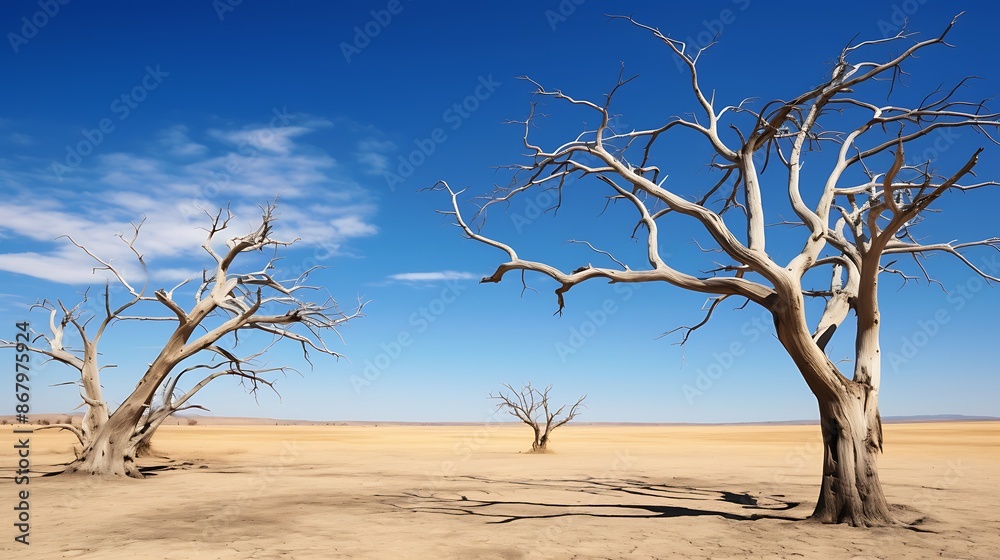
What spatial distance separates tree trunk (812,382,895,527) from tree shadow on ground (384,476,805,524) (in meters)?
0.82

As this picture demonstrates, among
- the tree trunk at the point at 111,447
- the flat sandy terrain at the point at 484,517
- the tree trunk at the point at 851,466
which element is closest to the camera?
the flat sandy terrain at the point at 484,517

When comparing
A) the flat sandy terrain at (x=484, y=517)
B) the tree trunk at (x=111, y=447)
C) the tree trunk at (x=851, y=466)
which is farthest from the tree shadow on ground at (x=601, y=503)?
the tree trunk at (x=111, y=447)

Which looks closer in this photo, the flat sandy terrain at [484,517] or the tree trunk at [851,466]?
the flat sandy terrain at [484,517]

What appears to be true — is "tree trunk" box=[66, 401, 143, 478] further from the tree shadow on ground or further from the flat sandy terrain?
the tree shadow on ground

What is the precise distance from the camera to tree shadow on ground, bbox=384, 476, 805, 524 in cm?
1095

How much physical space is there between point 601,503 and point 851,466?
187 inches

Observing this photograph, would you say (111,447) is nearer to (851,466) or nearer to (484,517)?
(484,517)

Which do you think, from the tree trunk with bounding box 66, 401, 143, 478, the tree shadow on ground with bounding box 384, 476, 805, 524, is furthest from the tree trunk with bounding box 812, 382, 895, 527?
the tree trunk with bounding box 66, 401, 143, 478

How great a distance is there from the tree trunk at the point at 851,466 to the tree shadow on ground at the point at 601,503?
0.82 metres

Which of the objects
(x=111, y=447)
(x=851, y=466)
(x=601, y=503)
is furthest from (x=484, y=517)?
(x=111, y=447)

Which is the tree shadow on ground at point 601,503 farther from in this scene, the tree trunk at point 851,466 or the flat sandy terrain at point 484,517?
the tree trunk at point 851,466

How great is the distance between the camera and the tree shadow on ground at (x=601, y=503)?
10.9 meters

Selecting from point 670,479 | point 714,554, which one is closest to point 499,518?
point 714,554

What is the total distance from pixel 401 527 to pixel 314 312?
906cm
